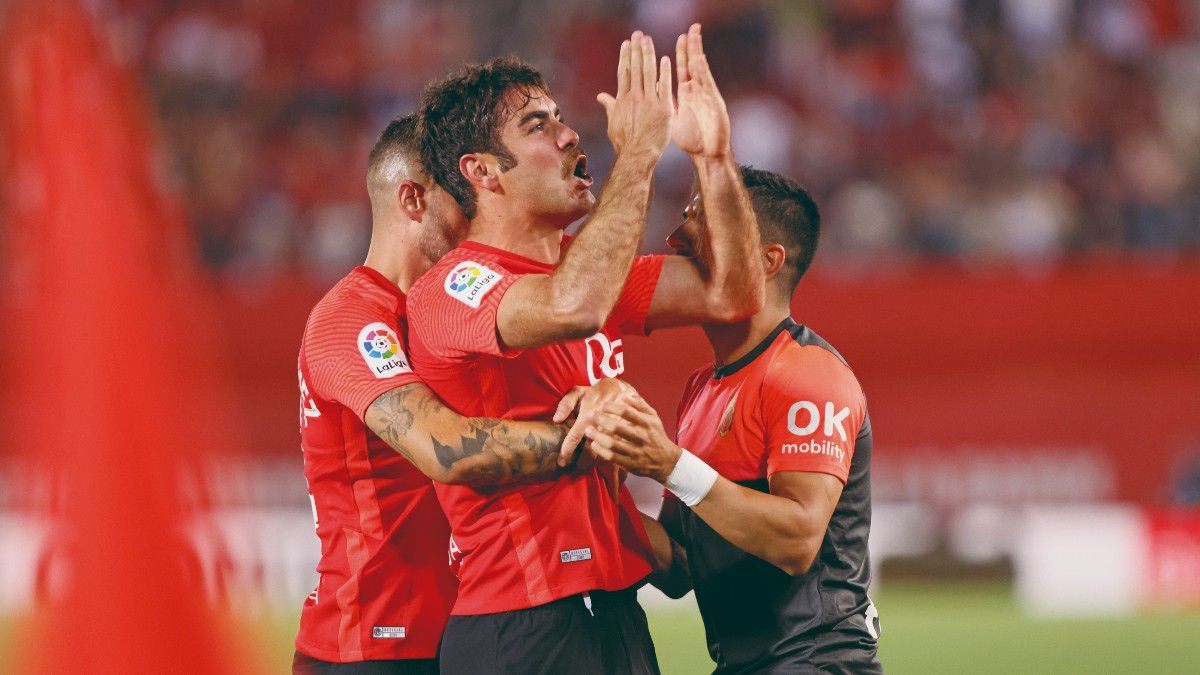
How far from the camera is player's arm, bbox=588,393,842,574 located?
443cm

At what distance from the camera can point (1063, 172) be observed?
1597 centimetres

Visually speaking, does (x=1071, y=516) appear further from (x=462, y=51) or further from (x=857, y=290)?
(x=462, y=51)

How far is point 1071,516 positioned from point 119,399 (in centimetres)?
1166

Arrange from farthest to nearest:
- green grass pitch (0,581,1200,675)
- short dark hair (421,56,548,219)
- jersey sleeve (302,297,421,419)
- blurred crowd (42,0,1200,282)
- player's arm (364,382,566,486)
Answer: blurred crowd (42,0,1200,282)
green grass pitch (0,581,1200,675)
short dark hair (421,56,548,219)
jersey sleeve (302,297,421,419)
player's arm (364,382,566,486)

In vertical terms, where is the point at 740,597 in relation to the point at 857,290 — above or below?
below

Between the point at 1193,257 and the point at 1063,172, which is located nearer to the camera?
the point at 1193,257

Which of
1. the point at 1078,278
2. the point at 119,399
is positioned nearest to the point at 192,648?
the point at 119,399

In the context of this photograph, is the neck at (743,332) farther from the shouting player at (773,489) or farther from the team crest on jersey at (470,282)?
the team crest on jersey at (470,282)

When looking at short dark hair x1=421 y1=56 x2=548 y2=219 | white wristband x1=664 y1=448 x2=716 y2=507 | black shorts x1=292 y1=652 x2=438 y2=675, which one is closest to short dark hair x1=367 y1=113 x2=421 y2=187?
short dark hair x1=421 y1=56 x2=548 y2=219

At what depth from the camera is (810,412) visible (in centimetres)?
482

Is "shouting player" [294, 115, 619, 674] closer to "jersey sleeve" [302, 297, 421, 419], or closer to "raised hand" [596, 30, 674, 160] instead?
"jersey sleeve" [302, 297, 421, 419]

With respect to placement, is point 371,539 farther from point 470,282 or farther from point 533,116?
point 533,116

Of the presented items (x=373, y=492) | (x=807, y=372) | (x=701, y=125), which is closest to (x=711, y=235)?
(x=701, y=125)

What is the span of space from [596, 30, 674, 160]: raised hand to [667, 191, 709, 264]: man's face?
0.30 metres
